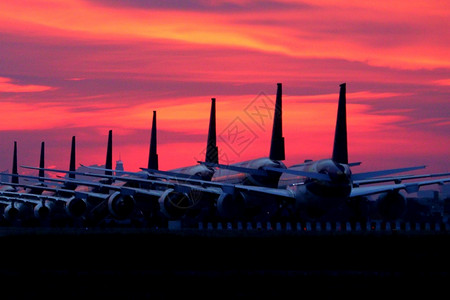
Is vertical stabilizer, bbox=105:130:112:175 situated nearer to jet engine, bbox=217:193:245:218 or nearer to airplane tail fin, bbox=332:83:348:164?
jet engine, bbox=217:193:245:218

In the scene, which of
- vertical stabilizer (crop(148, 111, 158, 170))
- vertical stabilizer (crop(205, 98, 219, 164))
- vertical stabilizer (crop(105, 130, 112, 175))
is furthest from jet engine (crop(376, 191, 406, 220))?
vertical stabilizer (crop(105, 130, 112, 175))

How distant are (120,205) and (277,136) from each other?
20313 mm

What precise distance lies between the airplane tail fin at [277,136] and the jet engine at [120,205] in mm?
18703

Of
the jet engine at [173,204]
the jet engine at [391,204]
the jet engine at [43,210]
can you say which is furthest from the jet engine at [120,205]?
the jet engine at [391,204]

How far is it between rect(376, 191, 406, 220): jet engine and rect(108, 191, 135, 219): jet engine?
30024mm

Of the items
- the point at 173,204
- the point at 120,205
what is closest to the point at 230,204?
the point at 173,204

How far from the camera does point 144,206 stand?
104 m

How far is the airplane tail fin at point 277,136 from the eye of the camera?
85688mm

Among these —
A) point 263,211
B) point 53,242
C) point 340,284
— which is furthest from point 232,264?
point 263,211

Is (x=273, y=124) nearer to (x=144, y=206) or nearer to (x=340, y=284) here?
(x=144, y=206)

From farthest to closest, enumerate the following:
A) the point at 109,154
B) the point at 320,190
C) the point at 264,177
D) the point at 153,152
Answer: the point at 109,154 → the point at 153,152 → the point at 264,177 → the point at 320,190

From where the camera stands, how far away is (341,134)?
75.0 m

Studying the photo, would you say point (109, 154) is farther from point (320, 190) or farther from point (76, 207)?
point (320, 190)

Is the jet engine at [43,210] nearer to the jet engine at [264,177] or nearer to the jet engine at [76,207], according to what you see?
the jet engine at [76,207]
